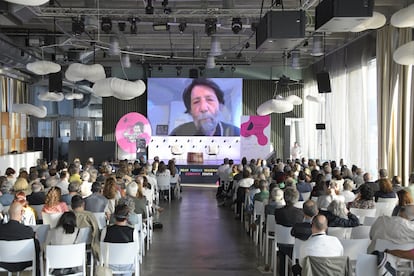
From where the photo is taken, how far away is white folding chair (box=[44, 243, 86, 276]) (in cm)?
529

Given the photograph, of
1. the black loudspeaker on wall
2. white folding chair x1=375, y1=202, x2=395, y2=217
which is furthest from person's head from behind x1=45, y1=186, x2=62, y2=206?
the black loudspeaker on wall

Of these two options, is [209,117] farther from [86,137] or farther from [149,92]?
[86,137]

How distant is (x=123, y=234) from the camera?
5672 millimetres

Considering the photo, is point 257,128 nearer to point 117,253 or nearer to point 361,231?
point 361,231

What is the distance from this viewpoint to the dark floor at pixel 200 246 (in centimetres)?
719

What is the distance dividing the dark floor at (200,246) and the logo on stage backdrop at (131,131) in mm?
7505

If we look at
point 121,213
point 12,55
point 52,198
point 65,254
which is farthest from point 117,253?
point 12,55

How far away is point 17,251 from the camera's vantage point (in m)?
5.44

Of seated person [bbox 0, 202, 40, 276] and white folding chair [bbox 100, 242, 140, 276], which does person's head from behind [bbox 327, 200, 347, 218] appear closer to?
white folding chair [bbox 100, 242, 140, 276]

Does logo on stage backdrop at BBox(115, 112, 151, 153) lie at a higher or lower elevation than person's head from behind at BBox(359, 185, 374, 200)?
higher

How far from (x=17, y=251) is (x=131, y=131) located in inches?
583

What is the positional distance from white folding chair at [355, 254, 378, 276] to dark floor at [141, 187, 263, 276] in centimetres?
255

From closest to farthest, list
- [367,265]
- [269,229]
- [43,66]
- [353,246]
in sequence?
1. [367,265]
2. [353,246]
3. [269,229]
4. [43,66]

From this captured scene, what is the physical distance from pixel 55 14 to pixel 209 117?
34.0 ft
